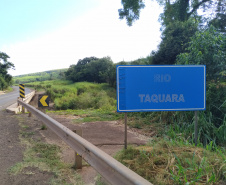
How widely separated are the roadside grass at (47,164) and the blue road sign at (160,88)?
1.47 meters

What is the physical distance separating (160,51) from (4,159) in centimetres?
1395

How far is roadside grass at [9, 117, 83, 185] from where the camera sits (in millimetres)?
3535

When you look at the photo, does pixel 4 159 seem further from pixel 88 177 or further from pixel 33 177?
pixel 88 177

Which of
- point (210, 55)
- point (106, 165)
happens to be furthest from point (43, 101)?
point (210, 55)

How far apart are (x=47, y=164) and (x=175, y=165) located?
2.32 meters

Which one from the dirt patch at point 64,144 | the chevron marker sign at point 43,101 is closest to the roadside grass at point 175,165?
the dirt patch at point 64,144

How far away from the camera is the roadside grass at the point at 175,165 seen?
269cm

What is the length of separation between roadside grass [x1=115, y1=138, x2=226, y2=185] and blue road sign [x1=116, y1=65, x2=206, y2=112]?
3.23ft

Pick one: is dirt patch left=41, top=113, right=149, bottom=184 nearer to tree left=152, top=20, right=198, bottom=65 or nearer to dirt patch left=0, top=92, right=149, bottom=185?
dirt patch left=0, top=92, right=149, bottom=185

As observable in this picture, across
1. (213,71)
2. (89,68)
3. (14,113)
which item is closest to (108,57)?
(89,68)

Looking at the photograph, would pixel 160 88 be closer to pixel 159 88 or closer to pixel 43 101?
pixel 159 88

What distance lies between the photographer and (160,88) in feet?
15.1

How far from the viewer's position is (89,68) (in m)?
46.4

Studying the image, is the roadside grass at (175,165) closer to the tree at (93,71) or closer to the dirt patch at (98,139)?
the dirt patch at (98,139)
